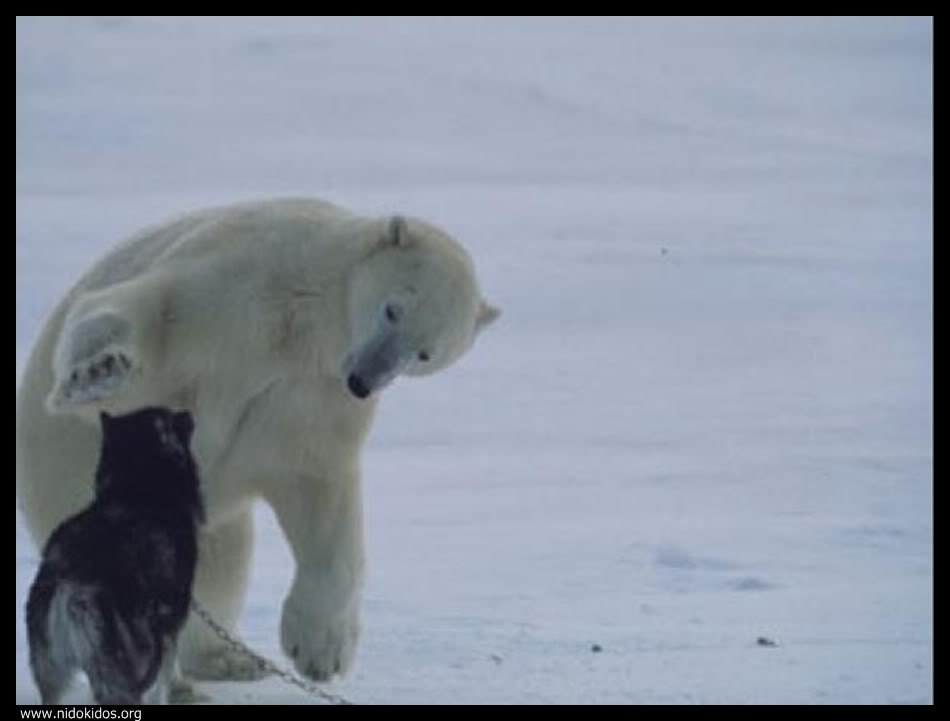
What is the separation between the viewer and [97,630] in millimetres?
3385

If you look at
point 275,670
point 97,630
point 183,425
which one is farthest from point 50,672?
point 275,670

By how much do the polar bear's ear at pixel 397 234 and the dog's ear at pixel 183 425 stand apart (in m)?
0.55

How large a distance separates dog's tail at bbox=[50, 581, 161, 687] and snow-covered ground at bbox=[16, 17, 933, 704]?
0.19 m

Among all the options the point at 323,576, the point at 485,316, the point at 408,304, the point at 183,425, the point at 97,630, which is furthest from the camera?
the point at 485,316


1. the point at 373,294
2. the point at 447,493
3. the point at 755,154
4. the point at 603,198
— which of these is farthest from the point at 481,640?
the point at 755,154

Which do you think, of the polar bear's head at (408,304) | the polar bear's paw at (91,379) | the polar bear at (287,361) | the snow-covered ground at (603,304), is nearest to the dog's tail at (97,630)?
the snow-covered ground at (603,304)

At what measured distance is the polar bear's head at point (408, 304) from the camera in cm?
396

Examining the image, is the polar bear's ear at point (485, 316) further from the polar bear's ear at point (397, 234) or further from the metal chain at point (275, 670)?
the metal chain at point (275, 670)

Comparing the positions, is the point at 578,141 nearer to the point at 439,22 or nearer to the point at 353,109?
the point at 353,109

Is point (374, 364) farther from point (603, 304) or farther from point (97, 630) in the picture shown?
point (603, 304)

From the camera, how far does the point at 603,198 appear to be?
1320cm

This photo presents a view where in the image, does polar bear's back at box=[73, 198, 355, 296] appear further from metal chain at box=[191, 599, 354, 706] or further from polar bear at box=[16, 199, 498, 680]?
Result: metal chain at box=[191, 599, 354, 706]

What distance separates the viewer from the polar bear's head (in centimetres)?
396

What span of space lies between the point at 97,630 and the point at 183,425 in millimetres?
423
